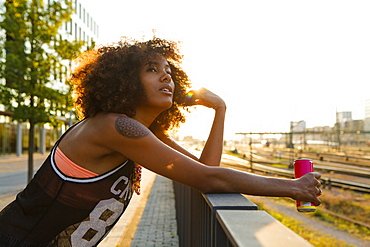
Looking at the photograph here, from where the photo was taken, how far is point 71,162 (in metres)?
1.89

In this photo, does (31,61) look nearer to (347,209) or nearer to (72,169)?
(347,209)

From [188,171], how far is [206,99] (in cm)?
120

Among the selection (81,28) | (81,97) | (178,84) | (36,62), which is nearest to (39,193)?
(81,97)

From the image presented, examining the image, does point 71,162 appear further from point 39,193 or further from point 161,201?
point 161,201

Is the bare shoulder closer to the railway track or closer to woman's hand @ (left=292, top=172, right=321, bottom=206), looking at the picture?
woman's hand @ (left=292, top=172, right=321, bottom=206)

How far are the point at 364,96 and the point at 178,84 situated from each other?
1301cm

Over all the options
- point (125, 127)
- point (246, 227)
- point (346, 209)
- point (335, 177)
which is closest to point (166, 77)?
point (125, 127)

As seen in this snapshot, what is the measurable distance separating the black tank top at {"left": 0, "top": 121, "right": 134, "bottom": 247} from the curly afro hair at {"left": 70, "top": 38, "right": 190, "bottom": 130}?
0.37m

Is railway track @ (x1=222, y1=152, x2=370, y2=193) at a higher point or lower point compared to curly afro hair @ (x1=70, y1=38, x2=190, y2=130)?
lower

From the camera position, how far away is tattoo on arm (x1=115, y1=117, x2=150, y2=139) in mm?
1829

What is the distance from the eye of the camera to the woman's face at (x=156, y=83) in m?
2.19

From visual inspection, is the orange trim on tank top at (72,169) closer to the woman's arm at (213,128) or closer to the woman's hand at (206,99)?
the woman's arm at (213,128)

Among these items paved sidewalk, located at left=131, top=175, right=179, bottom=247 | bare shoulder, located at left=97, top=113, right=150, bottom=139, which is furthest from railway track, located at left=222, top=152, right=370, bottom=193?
bare shoulder, located at left=97, top=113, right=150, bottom=139

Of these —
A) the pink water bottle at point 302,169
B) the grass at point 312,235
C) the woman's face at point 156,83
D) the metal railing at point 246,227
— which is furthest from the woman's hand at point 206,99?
the grass at point 312,235
